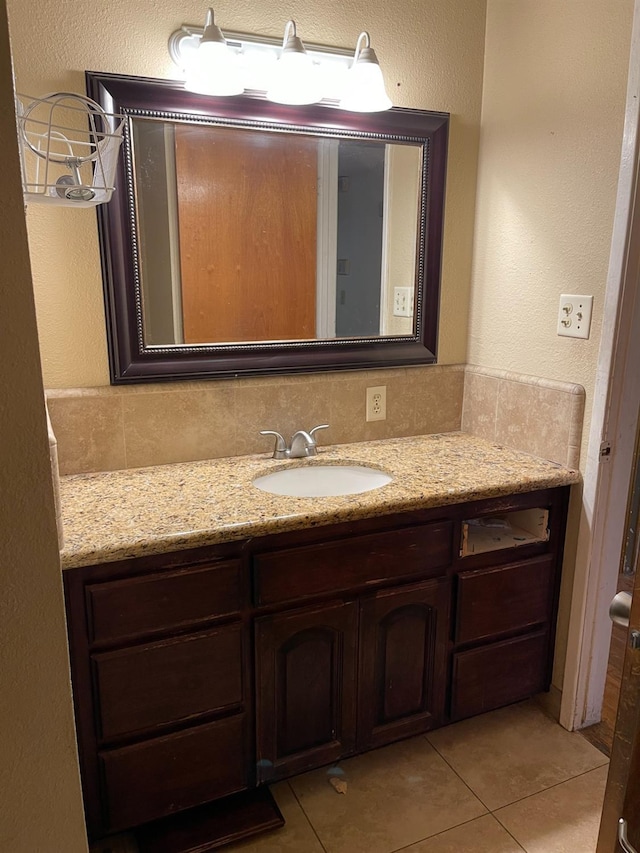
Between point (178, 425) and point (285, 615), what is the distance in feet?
2.03

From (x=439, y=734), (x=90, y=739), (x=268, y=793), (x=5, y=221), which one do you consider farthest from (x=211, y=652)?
(x=5, y=221)

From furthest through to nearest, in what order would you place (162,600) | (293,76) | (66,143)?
1. (293,76)
2. (66,143)
3. (162,600)

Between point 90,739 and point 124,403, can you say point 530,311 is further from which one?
point 90,739

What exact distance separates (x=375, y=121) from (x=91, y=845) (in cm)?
201

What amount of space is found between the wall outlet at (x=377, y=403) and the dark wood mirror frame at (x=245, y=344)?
8 centimetres

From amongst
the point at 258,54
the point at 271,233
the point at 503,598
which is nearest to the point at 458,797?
A: the point at 503,598

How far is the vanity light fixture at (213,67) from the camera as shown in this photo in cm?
152

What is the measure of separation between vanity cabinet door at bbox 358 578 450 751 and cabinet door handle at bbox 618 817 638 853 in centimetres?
80

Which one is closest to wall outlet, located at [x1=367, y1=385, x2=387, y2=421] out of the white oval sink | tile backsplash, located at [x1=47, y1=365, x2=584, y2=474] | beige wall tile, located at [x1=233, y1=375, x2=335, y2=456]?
tile backsplash, located at [x1=47, y1=365, x2=584, y2=474]

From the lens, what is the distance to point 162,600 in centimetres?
138

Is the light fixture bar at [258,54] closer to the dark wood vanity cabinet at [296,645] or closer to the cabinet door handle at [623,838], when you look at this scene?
the dark wood vanity cabinet at [296,645]

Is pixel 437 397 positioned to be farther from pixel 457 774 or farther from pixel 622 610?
pixel 622 610

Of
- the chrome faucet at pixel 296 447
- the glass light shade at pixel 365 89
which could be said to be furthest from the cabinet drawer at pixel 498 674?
the glass light shade at pixel 365 89

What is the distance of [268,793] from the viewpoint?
1671mm
